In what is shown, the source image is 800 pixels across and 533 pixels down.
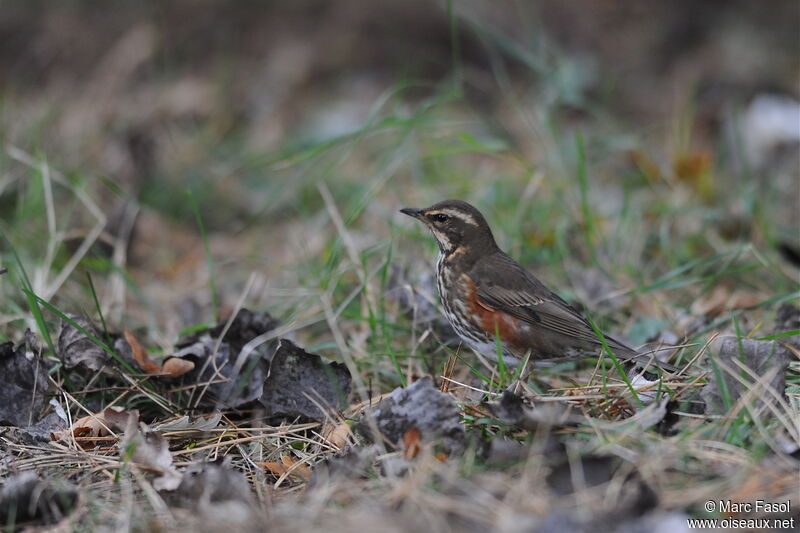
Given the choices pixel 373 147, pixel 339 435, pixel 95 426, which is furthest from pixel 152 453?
pixel 373 147

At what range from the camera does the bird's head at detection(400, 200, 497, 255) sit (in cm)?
543

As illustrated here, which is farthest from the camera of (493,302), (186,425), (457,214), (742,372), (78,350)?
(457,214)

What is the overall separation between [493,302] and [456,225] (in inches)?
22.8

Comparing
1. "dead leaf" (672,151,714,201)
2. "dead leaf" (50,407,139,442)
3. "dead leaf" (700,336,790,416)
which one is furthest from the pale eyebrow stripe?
"dead leaf" (672,151,714,201)

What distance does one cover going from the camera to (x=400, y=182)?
8.19m

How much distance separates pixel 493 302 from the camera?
5.20 m

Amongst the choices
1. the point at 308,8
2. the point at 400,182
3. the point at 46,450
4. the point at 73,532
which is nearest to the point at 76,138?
the point at 400,182

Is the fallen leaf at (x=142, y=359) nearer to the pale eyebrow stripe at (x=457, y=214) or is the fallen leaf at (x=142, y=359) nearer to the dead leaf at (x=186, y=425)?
the dead leaf at (x=186, y=425)

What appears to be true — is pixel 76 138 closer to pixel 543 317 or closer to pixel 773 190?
pixel 543 317

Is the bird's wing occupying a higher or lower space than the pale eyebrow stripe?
lower

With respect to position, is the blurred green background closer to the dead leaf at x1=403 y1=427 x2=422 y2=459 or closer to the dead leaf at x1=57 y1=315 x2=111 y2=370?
the dead leaf at x1=57 y1=315 x2=111 y2=370

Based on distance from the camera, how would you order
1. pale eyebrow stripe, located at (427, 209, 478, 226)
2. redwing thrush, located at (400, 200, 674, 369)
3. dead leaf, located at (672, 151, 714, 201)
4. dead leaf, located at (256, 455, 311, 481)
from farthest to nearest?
dead leaf, located at (672, 151, 714, 201)
pale eyebrow stripe, located at (427, 209, 478, 226)
redwing thrush, located at (400, 200, 674, 369)
dead leaf, located at (256, 455, 311, 481)

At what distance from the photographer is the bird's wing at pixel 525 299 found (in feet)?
16.5

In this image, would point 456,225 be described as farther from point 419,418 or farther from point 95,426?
point 95,426
